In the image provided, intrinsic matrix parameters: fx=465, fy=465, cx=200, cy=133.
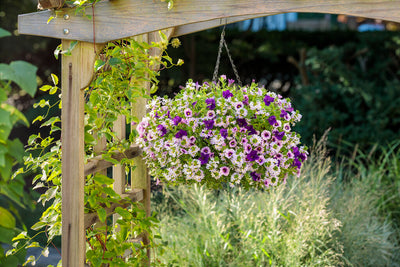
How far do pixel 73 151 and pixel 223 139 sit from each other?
24.2 inches

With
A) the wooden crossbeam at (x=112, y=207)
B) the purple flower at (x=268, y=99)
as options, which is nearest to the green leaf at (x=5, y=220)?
the wooden crossbeam at (x=112, y=207)

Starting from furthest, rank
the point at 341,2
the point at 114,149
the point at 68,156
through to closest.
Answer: the point at 114,149, the point at 68,156, the point at 341,2

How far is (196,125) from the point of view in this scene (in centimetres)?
200

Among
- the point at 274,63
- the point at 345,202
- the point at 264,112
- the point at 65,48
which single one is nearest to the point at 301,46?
the point at 274,63

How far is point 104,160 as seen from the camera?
83.3 inches

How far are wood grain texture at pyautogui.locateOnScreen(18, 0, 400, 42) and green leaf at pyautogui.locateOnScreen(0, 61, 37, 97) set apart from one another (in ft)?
2.17

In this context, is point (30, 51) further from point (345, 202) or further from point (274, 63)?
point (345, 202)

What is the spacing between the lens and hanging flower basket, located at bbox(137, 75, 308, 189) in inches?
78.2

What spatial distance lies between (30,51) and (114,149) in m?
3.60

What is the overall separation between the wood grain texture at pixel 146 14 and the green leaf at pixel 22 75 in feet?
2.17

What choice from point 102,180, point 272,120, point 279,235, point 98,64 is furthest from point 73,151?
point 279,235

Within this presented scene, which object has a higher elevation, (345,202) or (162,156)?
(162,156)

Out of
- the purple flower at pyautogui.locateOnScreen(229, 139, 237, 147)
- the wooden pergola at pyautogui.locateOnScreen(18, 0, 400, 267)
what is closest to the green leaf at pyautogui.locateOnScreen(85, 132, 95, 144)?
the wooden pergola at pyautogui.locateOnScreen(18, 0, 400, 267)

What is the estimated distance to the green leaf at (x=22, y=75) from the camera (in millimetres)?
1126
